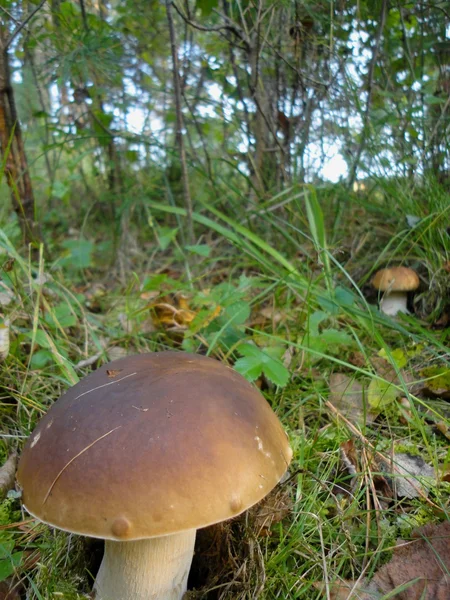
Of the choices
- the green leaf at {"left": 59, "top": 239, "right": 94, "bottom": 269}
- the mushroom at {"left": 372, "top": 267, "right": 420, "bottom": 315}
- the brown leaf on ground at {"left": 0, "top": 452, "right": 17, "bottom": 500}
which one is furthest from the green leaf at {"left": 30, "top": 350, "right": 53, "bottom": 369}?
the mushroom at {"left": 372, "top": 267, "right": 420, "bottom": 315}

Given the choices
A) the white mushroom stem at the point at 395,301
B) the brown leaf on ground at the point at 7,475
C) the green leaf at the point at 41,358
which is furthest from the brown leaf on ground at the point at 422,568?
the white mushroom stem at the point at 395,301

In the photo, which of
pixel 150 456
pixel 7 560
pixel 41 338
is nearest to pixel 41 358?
pixel 41 338

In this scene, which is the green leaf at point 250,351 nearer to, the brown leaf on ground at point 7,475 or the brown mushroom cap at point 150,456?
the brown mushroom cap at point 150,456

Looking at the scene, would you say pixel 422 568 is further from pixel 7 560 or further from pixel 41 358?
pixel 41 358

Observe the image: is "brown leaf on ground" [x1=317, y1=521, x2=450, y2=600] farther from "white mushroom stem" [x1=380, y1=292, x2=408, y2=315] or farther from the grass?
"white mushroom stem" [x1=380, y1=292, x2=408, y2=315]

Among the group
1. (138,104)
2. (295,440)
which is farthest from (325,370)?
(138,104)
